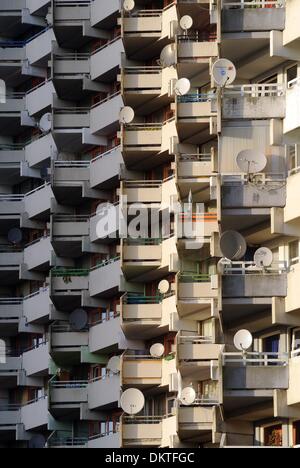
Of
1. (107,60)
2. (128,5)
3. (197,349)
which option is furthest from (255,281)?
(107,60)

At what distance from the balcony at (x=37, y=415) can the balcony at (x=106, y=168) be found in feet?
31.5

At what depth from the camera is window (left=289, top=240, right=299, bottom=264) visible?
92.1 m

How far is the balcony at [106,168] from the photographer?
10944 cm

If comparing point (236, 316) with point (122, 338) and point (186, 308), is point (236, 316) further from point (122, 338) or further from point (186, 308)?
point (122, 338)

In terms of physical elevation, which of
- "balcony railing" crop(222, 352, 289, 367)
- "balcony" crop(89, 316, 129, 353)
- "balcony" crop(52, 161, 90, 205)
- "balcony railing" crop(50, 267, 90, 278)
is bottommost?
"balcony railing" crop(222, 352, 289, 367)

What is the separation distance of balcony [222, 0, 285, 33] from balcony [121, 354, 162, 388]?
16321 mm

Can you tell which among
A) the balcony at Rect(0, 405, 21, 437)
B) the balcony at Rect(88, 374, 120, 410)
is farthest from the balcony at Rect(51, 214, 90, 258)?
the balcony at Rect(0, 405, 21, 437)

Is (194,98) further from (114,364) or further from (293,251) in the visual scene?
(114,364)

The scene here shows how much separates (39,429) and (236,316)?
70.3ft

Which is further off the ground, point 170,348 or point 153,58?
point 153,58

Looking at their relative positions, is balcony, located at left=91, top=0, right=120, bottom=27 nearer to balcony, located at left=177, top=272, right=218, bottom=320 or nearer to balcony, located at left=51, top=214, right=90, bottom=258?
balcony, located at left=51, top=214, right=90, bottom=258
